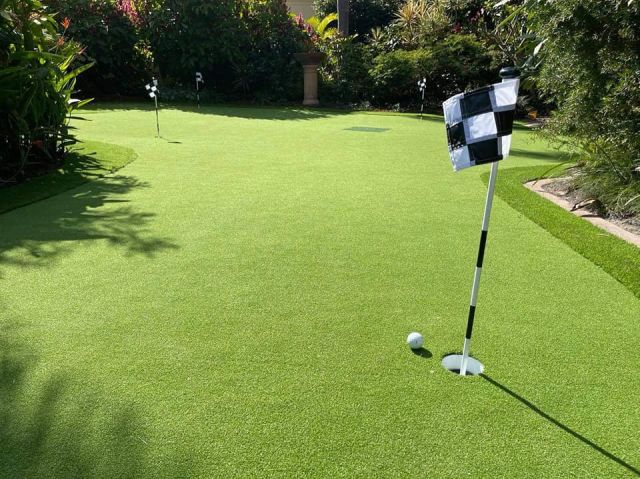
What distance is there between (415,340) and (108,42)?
17163 millimetres

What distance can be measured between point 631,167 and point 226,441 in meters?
5.22

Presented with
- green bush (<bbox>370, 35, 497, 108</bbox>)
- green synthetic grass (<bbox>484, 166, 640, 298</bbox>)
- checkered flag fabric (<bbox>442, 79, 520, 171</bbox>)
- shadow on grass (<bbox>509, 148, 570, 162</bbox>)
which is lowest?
green synthetic grass (<bbox>484, 166, 640, 298</bbox>)

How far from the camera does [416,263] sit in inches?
161

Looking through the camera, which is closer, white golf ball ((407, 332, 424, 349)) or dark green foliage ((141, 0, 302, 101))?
white golf ball ((407, 332, 424, 349))

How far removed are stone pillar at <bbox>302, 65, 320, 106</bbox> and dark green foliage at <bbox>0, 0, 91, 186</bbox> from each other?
10776 millimetres

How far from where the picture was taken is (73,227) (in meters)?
4.86

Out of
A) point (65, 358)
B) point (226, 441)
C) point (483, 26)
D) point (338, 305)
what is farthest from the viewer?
point (483, 26)

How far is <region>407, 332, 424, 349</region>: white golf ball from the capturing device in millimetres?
2812

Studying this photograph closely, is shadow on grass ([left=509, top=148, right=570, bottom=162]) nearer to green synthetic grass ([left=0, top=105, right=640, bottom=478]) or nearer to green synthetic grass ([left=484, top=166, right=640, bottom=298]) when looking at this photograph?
green synthetic grass ([left=484, top=166, right=640, bottom=298])

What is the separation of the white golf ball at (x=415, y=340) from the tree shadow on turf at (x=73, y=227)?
2.35m

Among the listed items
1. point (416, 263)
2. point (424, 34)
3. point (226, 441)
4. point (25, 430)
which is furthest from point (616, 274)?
point (424, 34)

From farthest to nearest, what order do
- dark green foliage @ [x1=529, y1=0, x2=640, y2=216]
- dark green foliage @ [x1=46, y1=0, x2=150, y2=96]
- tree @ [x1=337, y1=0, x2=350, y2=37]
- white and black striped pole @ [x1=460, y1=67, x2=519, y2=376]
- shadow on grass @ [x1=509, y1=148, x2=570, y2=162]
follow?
tree @ [x1=337, y1=0, x2=350, y2=37], dark green foliage @ [x1=46, y1=0, x2=150, y2=96], shadow on grass @ [x1=509, y1=148, x2=570, y2=162], dark green foliage @ [x1=529, y1=0, x2=640, y2=216], white and black striped pole @ [x1=460, y1=67, x2=519, y2=376]

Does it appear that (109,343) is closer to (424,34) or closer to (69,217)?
(69,217)

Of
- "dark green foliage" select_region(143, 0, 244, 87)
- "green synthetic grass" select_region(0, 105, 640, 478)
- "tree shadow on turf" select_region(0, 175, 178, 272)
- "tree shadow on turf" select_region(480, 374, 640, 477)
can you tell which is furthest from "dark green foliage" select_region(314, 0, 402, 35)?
"tree shadow on turf" select_region(480, 374, 640, 477)
